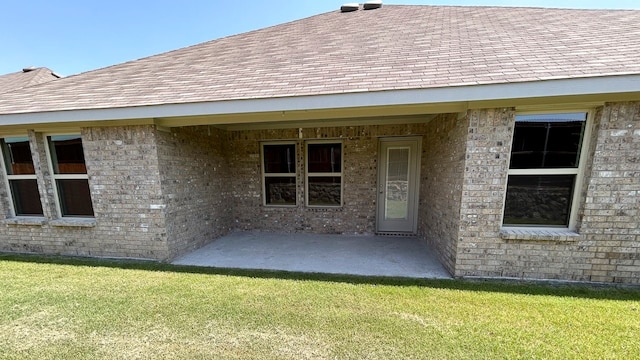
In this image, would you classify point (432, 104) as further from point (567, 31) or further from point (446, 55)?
point (567, 31)

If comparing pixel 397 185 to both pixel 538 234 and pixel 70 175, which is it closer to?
pixel 538 234

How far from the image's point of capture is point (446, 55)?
151 inches

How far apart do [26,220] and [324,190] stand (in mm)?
5862

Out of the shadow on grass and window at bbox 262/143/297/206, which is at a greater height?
window at bbox 262/143/297/206

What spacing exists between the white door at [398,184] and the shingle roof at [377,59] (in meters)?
1.98

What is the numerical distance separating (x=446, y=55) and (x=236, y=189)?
206 inches

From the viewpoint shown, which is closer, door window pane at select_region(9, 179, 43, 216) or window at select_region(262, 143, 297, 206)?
door window pane at select_region(9, 179, 43, 216)

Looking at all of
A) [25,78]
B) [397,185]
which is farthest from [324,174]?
[25,78]

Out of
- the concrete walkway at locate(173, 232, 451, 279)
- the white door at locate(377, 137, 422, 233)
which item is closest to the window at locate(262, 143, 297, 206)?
the concrete walkway at locate(173, 232, 451, 279)

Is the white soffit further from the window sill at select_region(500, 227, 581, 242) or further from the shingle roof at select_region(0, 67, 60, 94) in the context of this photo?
the shingle roof at select_region(0, 67, 60, 94)

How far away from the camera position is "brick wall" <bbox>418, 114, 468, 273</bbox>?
138 inches

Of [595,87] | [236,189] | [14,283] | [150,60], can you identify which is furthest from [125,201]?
[595,87]

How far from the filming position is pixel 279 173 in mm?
5992

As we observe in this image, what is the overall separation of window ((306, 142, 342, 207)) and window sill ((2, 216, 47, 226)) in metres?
5.14
